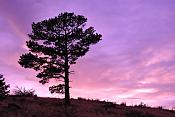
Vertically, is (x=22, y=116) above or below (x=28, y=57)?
below

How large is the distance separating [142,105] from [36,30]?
1555 centimetres

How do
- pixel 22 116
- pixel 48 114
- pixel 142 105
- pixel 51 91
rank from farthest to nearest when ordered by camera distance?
pixel 142 105 → pixel 51 91 → pixel 48 114 → pixel 22 116

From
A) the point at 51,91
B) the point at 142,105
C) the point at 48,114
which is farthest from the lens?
the point at 142,105

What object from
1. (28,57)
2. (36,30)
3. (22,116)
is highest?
(36,30)

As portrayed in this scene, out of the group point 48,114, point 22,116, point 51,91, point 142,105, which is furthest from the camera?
point 142,105

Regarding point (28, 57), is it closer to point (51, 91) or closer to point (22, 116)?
point (51, 91)

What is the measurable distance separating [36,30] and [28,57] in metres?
3.10

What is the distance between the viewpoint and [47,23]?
44.8m

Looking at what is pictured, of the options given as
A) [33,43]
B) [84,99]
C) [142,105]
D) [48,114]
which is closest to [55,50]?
[33,43]

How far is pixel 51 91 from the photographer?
44.1 metres

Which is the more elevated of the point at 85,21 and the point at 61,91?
the point at 85,21

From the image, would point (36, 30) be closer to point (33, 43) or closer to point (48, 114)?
point (33, 43)

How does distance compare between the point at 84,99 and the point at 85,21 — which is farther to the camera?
the point at 84,99

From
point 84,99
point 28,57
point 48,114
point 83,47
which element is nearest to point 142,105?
point 84,99
